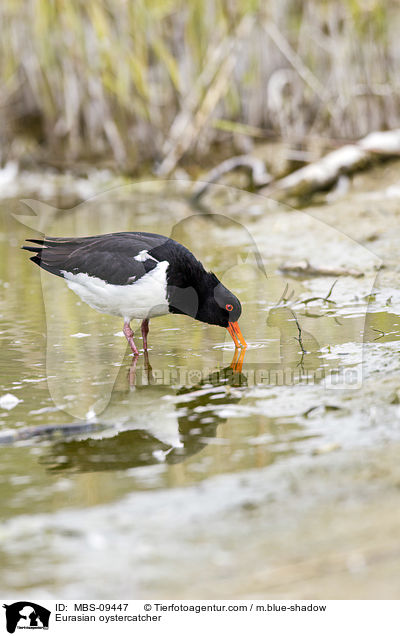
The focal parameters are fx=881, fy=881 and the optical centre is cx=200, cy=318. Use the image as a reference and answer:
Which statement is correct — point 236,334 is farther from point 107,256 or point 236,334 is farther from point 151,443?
point 151,443

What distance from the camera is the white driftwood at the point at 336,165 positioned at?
358 inches

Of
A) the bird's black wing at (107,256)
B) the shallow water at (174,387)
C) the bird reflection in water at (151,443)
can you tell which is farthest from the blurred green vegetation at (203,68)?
the bird reflection in water at (151,443)

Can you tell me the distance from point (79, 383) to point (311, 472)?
1645 mm

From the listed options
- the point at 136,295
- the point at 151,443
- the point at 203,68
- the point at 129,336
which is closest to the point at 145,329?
the point at 129,336

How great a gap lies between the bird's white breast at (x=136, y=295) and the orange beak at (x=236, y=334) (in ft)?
1.24

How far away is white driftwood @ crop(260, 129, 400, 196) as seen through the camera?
29.9 ft

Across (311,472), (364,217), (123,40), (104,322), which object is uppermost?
(123,40)

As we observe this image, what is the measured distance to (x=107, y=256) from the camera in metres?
4.95

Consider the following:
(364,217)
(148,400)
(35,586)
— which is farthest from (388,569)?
(364,217)

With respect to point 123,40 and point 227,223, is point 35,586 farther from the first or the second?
point 123,40

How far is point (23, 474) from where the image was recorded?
322cm

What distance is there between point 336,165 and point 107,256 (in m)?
4.81
